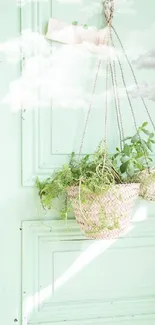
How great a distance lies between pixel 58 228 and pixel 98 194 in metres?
0.36

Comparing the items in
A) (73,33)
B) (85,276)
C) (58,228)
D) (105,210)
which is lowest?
(85,276)

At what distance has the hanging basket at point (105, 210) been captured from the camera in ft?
5.36

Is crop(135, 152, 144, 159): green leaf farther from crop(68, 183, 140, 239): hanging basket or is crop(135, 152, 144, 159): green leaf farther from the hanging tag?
the hanging tag

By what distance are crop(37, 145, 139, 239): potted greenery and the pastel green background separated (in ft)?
0.59

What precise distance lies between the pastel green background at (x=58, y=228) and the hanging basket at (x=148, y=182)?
0.21 metres

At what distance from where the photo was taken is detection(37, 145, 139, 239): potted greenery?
163 centimetres

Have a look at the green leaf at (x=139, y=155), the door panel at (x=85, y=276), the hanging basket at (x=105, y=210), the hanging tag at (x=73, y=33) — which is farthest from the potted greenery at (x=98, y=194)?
the hanging tag at (x=73, y=33)

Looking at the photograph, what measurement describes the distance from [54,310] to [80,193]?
1.99 feet

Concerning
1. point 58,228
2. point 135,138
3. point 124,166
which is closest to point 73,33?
point 135,138

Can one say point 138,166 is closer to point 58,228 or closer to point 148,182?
point 148,182

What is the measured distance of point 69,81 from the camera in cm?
193

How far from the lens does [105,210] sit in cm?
163

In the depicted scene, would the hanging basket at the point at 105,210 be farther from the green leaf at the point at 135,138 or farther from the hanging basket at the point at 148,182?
the green leaf at the point at 135,138

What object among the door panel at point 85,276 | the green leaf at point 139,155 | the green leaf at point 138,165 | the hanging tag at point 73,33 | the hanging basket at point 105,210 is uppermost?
the hanging tag at point 73,33
